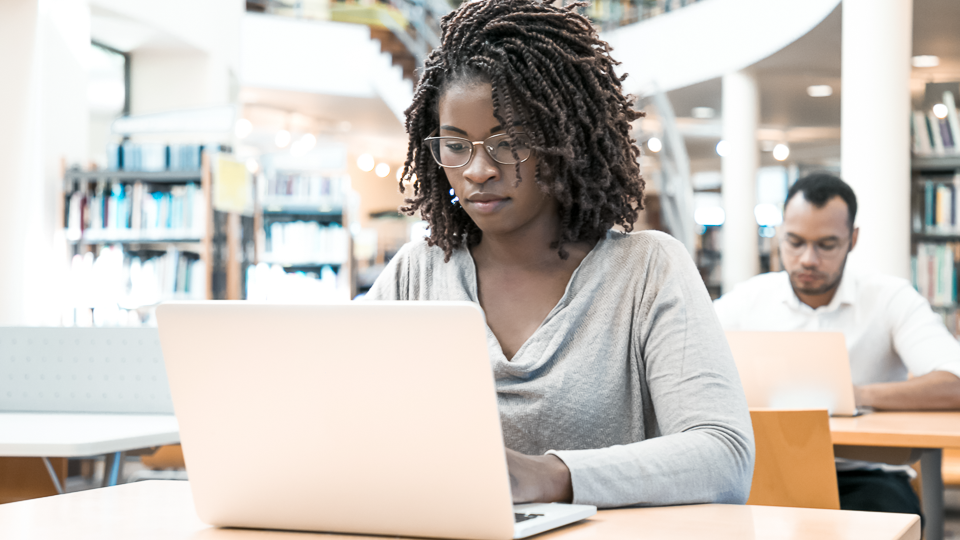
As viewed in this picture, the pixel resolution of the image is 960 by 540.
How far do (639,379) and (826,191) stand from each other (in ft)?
5.09

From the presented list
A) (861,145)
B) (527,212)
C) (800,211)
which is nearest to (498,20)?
(527,212)

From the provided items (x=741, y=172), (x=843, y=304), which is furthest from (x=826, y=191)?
(x=741, y=172)

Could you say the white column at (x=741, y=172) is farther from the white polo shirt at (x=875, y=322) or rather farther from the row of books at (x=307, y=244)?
the white polo shirt at (x=875, y=322)

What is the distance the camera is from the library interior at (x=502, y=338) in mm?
785

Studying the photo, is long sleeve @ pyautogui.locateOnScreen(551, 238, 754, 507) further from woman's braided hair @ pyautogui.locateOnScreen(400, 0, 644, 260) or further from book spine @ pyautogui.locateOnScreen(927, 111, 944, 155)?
book spine @ pyautogui.locateOnScreen(927, 111, 944, 155)

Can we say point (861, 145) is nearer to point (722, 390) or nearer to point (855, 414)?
point (855, 414)

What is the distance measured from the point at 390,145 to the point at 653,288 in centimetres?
1312

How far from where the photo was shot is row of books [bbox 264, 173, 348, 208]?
6414mm

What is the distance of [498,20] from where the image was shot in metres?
1.21

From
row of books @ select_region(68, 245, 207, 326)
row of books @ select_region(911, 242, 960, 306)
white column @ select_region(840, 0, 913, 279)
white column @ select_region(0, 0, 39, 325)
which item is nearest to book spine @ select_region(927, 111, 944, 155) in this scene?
white column @ select_region(840, 0, 913, 279)

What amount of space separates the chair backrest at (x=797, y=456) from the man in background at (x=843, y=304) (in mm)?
693

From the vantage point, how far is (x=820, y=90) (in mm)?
9008

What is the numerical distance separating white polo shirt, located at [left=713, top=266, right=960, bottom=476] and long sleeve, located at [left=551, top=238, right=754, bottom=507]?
55.6 inches

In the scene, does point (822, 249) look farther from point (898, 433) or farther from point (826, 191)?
point (898, 433)
